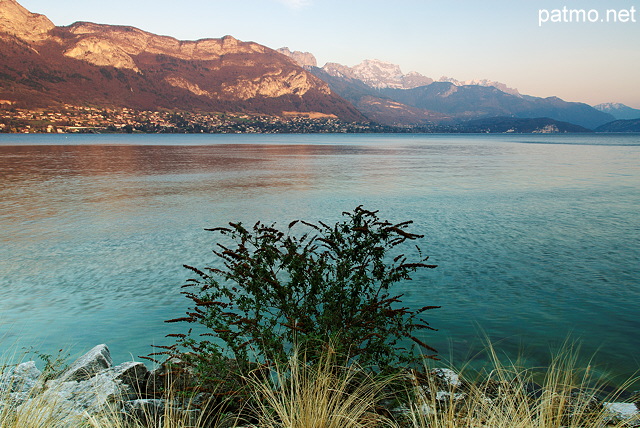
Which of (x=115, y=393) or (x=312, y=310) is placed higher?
(x=312, y=310)

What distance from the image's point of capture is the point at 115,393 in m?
6.25

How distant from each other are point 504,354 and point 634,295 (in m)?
6.08

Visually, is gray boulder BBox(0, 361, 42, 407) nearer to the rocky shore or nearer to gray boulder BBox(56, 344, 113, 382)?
the rocky shore

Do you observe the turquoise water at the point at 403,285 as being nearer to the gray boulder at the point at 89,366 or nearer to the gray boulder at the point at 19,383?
the gray boulder at the point at 89,366

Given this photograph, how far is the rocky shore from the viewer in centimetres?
528

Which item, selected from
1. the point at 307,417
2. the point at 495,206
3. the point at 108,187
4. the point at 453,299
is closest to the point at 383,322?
the point at 307,417

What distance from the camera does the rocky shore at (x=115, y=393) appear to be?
5.28 metres

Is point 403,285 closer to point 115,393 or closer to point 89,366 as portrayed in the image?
point 89,366

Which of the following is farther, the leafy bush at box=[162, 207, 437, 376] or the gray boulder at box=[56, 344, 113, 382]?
the gray boulder at box=[56, 344, 113, 382]

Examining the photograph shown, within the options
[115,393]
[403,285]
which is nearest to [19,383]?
[115,393]

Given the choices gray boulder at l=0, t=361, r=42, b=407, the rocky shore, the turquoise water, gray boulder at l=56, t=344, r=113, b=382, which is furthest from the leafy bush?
the turquoise water

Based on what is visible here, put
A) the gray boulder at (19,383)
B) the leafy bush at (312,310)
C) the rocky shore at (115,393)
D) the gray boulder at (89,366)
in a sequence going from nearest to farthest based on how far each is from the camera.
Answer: the rocky shore at (115,393), the gray boulder at (19,383), the leafy bush at (312,310), the gray boulder at (89,366)

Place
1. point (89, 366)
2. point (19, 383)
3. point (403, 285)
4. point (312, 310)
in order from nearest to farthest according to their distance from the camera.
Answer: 1. point (19, 383)
2. point (312, 310)
3. point (89, 366)
4. point (403, 285)

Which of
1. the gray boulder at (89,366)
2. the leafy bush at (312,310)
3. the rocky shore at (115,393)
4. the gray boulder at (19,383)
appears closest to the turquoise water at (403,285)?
the gray boulder at (89,366)
